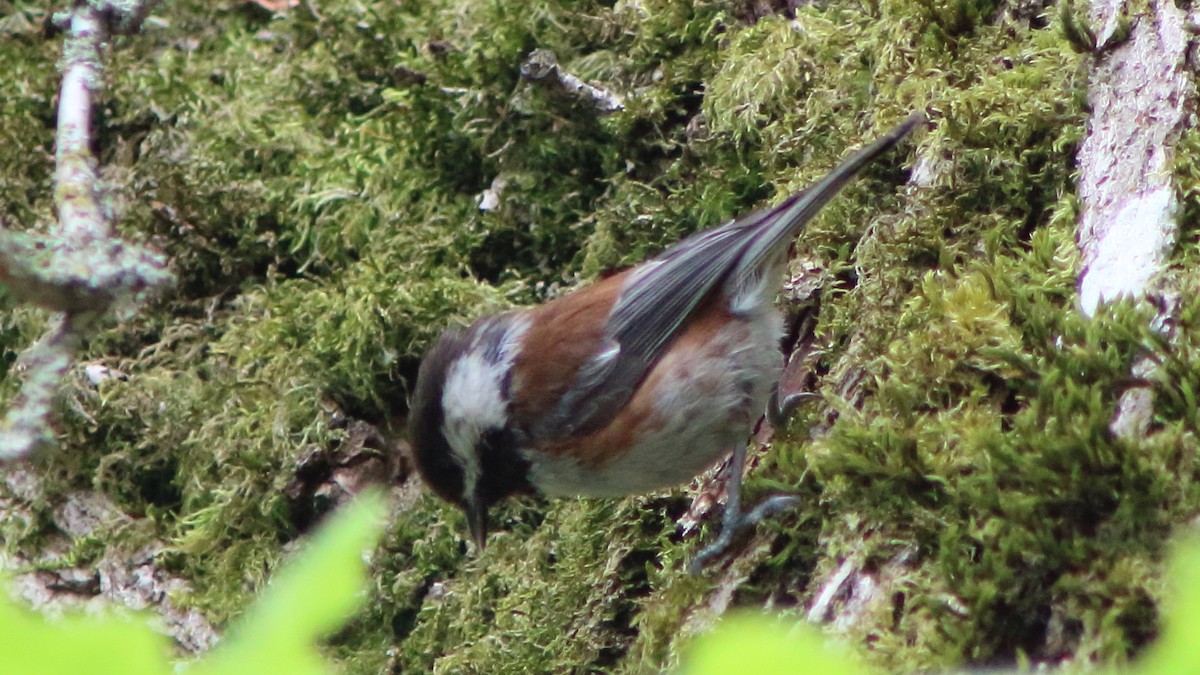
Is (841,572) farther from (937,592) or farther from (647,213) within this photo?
(647,213)

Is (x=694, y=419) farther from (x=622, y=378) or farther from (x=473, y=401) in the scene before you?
(x=473, y=401)

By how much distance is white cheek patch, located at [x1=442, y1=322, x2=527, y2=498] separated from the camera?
3404 millimetres

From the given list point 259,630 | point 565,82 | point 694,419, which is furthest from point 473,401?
point 259,630

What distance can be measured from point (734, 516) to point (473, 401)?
2.84 feet

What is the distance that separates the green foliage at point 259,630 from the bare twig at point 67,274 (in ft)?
4.43

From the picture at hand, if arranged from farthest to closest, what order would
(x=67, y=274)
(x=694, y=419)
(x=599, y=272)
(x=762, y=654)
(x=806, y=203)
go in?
(x=599, y=272)
(x=694, y=419)
(x=806, y=203)
(x=67, y=274)
(x=762, y=654)

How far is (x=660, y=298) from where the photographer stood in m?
3.58

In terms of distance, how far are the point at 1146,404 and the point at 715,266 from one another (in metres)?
1.49

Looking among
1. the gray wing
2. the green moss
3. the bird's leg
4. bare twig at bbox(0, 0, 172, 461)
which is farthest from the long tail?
bare twig at bbox(0, 0, 172, 461)

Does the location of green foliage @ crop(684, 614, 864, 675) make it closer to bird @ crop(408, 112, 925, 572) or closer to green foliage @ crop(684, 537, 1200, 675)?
green foliage @ crop(684, 537, 1200, 675)

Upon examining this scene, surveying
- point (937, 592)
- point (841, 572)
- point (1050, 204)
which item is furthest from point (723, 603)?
point (1050, 204)

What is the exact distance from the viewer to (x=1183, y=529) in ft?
7.06

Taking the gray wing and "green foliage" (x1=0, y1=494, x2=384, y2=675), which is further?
the gray wing

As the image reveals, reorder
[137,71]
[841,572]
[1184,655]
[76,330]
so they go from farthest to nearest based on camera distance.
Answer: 1. [137,71]
2. [841,572]
3. [76,330]
4. [1184,655]
